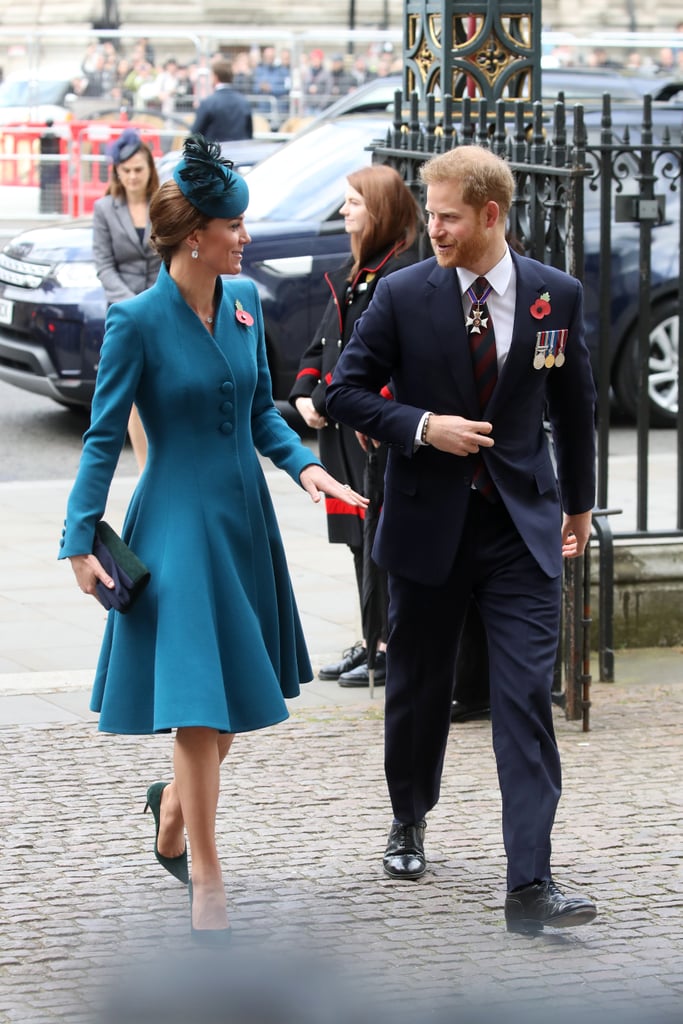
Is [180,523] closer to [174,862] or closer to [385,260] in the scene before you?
[174,862]

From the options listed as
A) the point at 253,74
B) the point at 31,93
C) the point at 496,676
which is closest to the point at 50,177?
the point at 31,93

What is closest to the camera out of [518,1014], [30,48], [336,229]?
[518,1014]

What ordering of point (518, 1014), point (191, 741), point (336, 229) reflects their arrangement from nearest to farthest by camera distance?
point (518, 1014), point (191, 741), point (336, 229)

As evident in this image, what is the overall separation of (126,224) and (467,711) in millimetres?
4448

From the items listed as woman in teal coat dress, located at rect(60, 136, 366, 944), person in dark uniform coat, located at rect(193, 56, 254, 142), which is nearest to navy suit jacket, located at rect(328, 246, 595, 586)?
woman in teal coat dress, located at rect(60, 136, 366, 944)

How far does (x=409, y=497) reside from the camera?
384 centimetres

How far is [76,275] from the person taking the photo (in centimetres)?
1048

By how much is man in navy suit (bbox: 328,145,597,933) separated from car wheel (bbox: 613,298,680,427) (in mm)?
7158

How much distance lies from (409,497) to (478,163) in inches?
30.5

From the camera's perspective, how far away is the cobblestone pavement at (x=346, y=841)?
341 cm

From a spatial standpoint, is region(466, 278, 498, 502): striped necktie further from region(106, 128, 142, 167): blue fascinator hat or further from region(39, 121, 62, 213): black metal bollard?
region(39, 121, 62, 213): black metal bollard

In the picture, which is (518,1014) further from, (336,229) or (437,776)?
(336,229)

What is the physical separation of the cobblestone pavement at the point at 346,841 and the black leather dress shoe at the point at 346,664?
10 centimetres

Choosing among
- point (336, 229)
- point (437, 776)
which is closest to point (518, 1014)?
point (437, 776)
